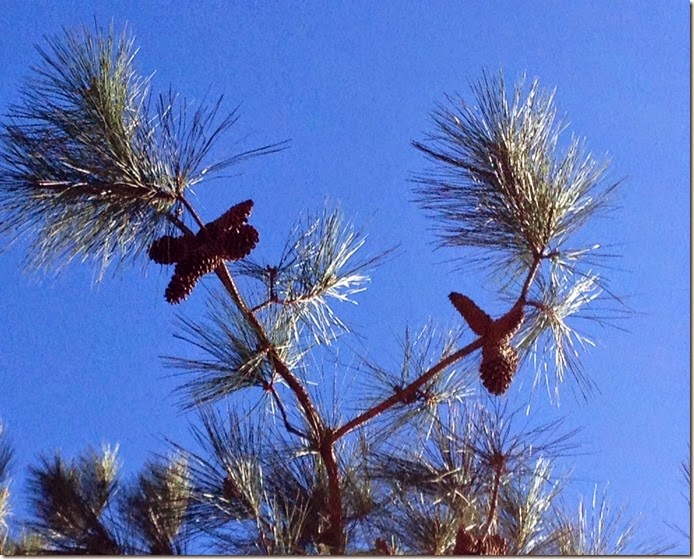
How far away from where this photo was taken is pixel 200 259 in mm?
1335

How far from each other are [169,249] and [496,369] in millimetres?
496

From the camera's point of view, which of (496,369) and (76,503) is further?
(76,503)

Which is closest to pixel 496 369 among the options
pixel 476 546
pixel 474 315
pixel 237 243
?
pixel 474 315

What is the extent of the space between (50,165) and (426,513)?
787 mm

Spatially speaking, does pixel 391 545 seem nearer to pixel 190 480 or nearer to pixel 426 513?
pixel 426 513

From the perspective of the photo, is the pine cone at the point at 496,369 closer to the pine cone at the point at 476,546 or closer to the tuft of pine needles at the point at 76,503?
the pine cone at the point at 476,546

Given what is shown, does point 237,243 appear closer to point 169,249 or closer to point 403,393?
point 169,249

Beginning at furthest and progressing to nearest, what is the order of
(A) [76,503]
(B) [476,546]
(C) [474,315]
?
1. (A) [76,503]
2. (C) [474,315]
3. (B) [476,546]

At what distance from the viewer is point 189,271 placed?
52.2 inches

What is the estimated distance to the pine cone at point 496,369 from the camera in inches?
52.9

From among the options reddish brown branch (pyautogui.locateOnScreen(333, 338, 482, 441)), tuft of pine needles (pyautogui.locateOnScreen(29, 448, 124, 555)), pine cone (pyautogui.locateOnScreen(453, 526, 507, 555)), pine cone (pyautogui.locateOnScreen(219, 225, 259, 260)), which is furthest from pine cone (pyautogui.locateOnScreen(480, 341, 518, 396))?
tuft of pine needles (pyautogui.locateOnScreen(29, 448, 124, 555))

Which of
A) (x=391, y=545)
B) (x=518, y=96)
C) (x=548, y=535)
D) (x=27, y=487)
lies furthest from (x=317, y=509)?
(x=27, y=487)

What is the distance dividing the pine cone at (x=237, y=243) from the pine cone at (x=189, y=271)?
0.02m

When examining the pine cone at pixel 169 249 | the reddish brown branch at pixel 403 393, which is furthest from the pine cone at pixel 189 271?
the reddish brown branch at pixel 403 393
